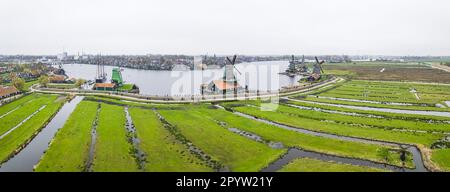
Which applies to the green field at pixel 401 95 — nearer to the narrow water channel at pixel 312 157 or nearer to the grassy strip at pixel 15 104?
the narrow water channel at pixel 312 157

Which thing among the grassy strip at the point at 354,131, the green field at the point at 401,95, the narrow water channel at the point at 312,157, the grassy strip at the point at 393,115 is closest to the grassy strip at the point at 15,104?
the grassy strip at the point at 354,131

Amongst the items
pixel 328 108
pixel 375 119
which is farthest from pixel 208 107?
pixel 375 119

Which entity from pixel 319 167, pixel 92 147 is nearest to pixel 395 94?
pixel 319 167

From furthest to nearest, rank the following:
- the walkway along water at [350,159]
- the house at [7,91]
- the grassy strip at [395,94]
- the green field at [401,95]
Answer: the grassy strip at [395,94]
the house at [7,91]
the green field at [401,95]
the walkway along water at [350,159]

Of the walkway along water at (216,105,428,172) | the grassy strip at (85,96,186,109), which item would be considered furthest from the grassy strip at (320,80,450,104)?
the grassy strip at (85,96,186,109)

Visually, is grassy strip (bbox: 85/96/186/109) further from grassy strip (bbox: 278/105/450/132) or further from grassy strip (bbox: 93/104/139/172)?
grassy strip (bbox: 278/105/450/132)

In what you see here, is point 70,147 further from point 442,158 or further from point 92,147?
point 442,158
